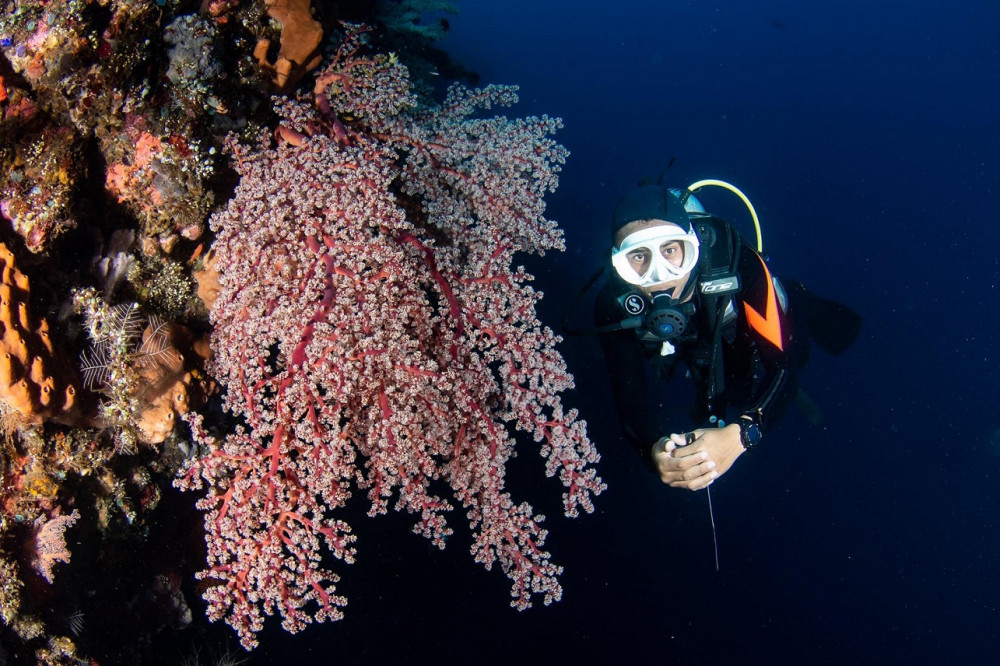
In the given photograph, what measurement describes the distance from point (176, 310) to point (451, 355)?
164cm

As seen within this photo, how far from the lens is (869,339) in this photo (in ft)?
56.5

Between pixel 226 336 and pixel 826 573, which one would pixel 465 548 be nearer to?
pixel 226 336

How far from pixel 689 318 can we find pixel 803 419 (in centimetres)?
1292

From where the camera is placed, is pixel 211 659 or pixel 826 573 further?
pixel 826 573

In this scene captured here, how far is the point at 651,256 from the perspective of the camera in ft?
13.5

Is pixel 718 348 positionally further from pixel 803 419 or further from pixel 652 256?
pixel 803 419

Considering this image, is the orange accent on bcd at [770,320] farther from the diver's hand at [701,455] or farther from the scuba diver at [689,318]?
the diver's hand at [701,455]

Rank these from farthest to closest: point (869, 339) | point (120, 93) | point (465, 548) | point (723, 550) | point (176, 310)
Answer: point (869, 339), point (723, 550), point (465, 548), point (176, 310), point (120, 93)

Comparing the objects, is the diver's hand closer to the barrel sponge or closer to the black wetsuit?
the black wetsuit

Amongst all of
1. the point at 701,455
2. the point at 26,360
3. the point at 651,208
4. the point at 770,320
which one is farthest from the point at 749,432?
the point at 26,360

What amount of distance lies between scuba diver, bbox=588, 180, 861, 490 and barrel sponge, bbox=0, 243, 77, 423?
3.53 metres

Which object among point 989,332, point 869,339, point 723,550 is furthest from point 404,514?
point 989,332

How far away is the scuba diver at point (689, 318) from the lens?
3756mm

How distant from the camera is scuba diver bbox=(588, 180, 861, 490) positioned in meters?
3.76
